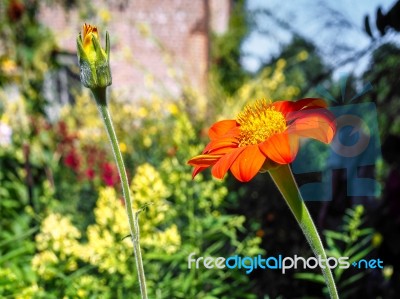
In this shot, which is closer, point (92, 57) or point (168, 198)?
point (92, 57)

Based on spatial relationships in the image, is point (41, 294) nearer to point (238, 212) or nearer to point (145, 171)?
point (145, 171)

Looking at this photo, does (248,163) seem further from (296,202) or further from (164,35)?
(164,35)

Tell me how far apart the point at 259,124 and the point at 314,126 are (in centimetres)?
5

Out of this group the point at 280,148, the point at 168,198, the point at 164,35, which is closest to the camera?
the point at 280,148

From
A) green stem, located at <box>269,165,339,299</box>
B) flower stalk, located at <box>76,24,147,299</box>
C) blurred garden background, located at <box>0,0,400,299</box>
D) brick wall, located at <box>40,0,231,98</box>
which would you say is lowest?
green stem, located at <box>269,165,339,299</box>

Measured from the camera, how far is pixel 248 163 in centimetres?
42

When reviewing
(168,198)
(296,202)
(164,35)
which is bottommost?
(296,202)

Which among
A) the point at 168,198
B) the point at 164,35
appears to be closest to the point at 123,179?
the point at 168,198

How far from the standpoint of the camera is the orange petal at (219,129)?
1.63ft

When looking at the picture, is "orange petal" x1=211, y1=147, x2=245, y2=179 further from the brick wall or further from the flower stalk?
the brick wall

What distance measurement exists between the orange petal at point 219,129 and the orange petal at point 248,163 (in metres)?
0.07

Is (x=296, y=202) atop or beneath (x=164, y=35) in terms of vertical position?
beneath

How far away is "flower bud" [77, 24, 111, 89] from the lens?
0.42m

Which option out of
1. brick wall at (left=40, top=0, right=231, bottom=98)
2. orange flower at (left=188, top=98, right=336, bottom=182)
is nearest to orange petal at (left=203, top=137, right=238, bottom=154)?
orange flower at (left=188, top=98, right=336, bottom=182)
